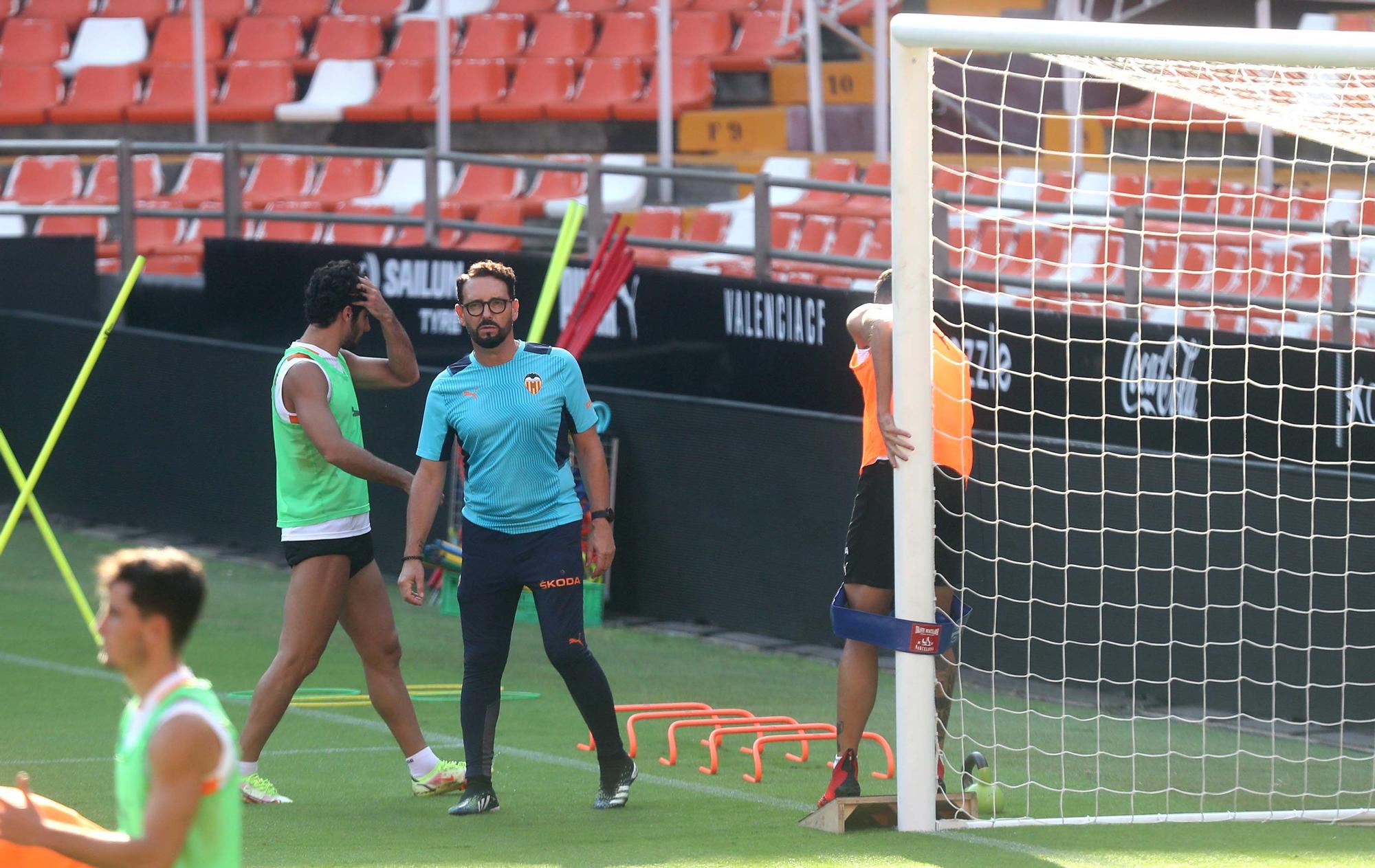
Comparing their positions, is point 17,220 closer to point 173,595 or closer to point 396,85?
point 396,85

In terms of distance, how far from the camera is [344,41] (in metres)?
21.9

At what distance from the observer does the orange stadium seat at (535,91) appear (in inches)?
773

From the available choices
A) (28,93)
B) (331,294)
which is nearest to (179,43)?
(28,93)

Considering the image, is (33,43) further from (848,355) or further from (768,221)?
(848,355)

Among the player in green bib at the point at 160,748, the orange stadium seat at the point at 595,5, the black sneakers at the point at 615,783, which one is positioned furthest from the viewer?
the orange stadium seat at the point at 595,5

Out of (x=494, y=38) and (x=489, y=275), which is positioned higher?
(x=489, y=275)

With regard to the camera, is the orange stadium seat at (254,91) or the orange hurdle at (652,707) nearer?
the orange hurdle at (652,707)

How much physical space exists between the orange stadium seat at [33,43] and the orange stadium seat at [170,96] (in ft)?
4.94

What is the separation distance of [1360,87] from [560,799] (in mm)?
3912

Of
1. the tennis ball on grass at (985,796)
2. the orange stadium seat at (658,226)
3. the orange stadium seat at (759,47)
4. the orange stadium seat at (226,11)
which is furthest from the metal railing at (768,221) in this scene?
the orange stadium seat at (226,11)

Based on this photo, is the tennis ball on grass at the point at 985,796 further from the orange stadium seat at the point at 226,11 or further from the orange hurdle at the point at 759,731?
the orange stadium seat at the point at 226,11

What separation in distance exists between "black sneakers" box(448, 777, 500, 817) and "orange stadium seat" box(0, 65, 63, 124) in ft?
53.8

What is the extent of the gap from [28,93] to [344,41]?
3442 mm

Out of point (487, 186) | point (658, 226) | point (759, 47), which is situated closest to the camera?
point (658, 226)
